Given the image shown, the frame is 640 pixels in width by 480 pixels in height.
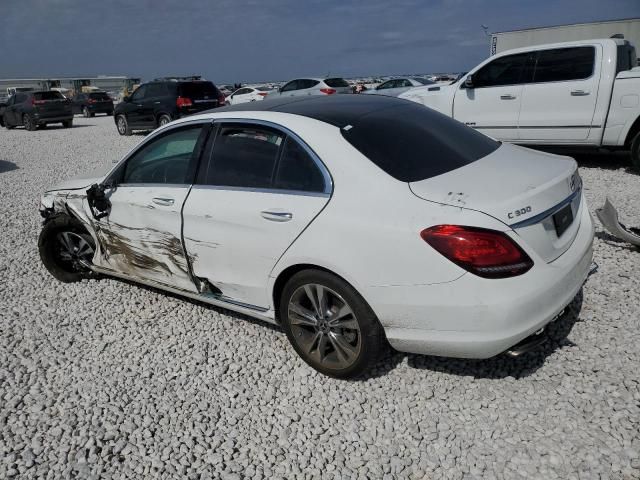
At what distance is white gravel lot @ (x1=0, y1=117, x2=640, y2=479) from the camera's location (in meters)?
2.35

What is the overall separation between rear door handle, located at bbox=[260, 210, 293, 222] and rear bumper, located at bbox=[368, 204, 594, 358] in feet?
2.14

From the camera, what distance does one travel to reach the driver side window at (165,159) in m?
3.44

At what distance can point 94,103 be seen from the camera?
27844 mm

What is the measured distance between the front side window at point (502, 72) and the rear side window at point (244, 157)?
6111 mm

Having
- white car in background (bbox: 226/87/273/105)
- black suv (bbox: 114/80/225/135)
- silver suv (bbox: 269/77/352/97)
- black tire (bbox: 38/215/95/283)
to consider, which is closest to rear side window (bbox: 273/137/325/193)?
black tire (bbox: 38/215/95/283)

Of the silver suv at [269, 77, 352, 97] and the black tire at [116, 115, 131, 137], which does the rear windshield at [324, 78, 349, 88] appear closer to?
the silver suv at [269, 77, 352, 97]

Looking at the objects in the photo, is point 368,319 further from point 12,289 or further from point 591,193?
point 591,193

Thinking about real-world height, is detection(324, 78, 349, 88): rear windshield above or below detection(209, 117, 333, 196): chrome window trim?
below

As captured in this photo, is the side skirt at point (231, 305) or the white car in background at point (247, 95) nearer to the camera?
the side skirt at point (231, 305)

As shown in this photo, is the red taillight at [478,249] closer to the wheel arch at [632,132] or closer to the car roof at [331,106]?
the car roof at [331,106]

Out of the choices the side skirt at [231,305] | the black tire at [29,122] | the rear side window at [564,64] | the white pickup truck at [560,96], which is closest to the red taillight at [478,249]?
the side skirt at [231,305]

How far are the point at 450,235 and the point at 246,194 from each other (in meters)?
1.31

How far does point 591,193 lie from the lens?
6258 millimetres

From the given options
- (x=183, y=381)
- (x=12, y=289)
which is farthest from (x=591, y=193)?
(x=12, y=289)
